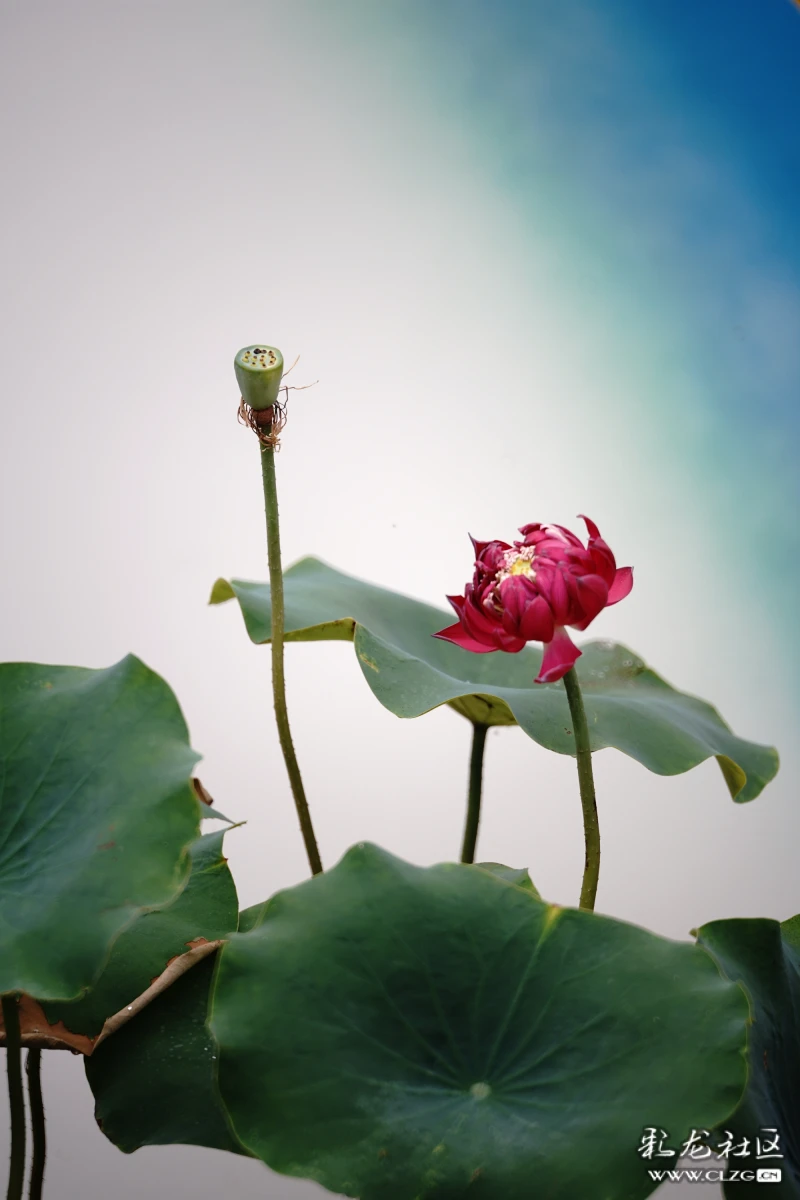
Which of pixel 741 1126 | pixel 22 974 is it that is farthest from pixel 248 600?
pixel 741 1126

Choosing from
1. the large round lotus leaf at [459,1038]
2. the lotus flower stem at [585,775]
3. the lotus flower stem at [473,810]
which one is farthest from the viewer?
the lotus flower stem at [473,810]

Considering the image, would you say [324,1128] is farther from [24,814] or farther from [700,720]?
[700,720]

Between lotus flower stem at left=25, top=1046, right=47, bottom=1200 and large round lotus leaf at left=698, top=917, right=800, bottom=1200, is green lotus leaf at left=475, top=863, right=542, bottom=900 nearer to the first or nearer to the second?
large round lotus leaf at left=698, top=917, right=800, bottom=1200

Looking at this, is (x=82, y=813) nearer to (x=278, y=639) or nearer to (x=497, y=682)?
(x=278, y=639)

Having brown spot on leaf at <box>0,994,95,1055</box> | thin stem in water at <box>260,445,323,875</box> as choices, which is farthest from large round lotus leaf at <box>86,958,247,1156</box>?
thin stem in water at <box>260,445,323,875</box>

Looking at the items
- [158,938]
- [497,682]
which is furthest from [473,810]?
[158,938]

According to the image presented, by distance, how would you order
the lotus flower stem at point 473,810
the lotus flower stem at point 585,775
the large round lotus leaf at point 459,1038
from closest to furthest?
1. the large round lotus leaf at point 459,1038
2. the lotus flower stem at point 585,775
3. the lotus flower stem at point 473,810

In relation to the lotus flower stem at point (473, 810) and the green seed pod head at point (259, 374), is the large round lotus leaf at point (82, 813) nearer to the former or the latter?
the green seed pod head at point (259, 374)

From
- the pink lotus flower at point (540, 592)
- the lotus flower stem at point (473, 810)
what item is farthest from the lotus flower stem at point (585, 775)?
the lotus flower stem at point (473, 810)
